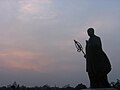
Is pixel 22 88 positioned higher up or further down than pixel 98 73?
higher up

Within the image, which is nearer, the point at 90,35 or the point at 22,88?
the point at 90,35

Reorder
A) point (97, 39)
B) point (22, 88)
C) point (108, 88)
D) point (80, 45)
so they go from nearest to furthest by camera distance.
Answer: point (108, 88)
point (97, 39)
point (80, 45)
point (22, 88)

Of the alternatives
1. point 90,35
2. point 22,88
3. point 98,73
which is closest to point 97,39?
point 90,35

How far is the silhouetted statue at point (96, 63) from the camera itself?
1830 centimetres

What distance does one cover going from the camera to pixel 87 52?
62.3ft

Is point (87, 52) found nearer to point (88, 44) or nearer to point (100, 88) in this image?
point (88, 44)

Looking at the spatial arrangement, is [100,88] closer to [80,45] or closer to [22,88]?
[80,45]

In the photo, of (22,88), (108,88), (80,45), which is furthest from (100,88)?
(22,88)

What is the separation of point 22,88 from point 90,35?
6566 centimetres

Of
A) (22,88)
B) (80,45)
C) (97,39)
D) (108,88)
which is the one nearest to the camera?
(108,88)

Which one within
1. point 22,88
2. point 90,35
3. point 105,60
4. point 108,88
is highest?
point 22,88

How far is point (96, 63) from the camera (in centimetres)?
1859

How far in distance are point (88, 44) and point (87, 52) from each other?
0.37 m

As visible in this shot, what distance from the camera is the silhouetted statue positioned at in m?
18.3
